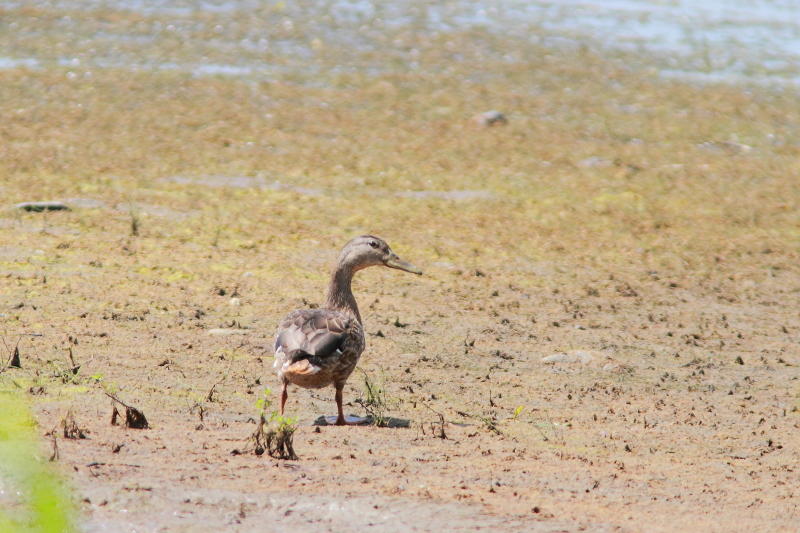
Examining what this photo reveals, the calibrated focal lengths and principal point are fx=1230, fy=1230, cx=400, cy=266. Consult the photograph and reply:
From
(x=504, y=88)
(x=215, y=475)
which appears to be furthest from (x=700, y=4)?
(x=215, y=475)

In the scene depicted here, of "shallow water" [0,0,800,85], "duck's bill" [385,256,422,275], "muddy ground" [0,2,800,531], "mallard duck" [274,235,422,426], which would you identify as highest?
"mallard duck" [274,235,422,426]

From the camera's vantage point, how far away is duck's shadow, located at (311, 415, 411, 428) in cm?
629

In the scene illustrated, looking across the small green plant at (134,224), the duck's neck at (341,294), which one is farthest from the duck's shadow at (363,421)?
the small green plant at (134,224)

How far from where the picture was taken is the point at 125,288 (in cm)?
862

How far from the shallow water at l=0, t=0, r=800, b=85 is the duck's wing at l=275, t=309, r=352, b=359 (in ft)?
32.8

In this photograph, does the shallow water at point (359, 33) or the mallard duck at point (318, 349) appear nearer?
the mallard duck at point (318, 349)

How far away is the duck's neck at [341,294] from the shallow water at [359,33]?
9.22 meters

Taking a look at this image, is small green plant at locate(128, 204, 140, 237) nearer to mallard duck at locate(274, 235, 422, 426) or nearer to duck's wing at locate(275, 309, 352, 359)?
mallard duck at locate(274, 235, 422, 426)

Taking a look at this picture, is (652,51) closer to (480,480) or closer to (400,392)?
(400,392)

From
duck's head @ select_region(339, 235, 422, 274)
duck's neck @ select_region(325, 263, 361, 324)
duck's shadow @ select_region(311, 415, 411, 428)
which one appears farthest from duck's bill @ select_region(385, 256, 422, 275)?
duck's shadow @ select_region(311, 415, 411, 428)

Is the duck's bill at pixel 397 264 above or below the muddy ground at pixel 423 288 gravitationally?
above

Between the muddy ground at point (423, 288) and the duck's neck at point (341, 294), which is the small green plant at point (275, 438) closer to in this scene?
the muddy ground at point (423, 288)

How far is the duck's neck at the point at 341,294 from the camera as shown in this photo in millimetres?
7113

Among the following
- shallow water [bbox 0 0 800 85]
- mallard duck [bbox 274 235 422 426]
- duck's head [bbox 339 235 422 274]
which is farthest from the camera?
shallow water [bbox 0 0 800 85]
